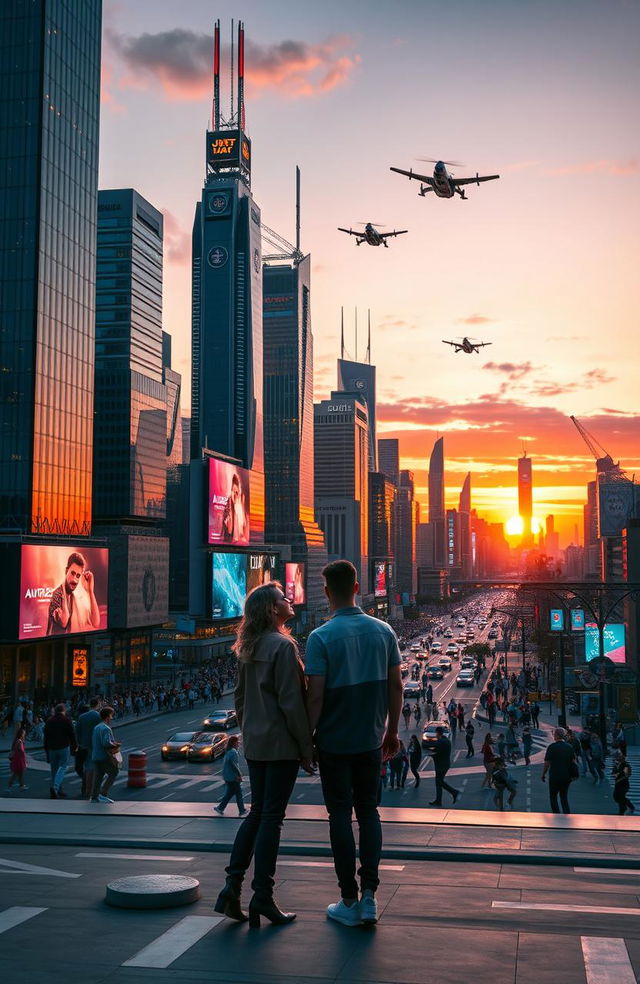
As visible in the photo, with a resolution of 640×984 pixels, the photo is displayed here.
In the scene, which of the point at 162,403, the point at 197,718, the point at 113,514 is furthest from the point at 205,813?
the point at 162,403

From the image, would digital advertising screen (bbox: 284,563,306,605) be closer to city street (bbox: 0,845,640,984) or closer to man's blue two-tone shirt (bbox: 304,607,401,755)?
city street (bbox: 0,845,640,984)

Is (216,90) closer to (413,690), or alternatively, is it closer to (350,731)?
(413,690)

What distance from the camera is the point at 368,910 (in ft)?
18.5

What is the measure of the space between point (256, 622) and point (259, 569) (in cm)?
11327

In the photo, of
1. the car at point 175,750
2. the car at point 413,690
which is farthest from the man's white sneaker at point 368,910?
the car at point 413,690

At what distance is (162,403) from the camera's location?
143 m

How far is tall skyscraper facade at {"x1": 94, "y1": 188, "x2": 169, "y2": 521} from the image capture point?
420 ft

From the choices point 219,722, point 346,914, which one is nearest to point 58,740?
point 346,914

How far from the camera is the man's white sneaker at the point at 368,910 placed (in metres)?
5.62

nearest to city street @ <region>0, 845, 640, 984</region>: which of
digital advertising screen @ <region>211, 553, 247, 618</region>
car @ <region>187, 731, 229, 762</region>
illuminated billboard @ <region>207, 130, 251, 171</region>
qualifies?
car @ <region>187, 731, 229, 762</region>

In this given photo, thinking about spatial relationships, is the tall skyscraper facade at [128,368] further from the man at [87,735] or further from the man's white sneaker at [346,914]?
the man's white sneaker at [346,914]

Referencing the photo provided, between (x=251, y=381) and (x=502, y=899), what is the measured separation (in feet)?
587

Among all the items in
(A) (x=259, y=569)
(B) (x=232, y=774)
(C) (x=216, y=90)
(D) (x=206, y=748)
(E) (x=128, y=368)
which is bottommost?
(D) (x=206, y=748)

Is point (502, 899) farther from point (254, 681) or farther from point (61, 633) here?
point (61, 633)
